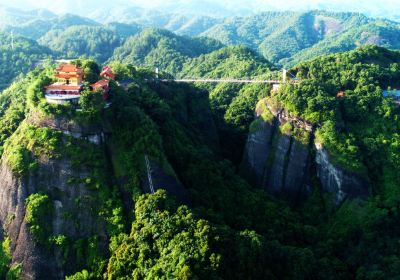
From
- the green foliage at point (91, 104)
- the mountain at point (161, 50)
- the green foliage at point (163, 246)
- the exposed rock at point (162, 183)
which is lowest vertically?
the green foliage at point (163, 246)

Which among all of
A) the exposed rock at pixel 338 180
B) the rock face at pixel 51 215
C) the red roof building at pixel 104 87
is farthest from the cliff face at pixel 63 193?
the exposed rock at pixel 338 180

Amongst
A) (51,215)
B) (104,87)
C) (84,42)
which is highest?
(104,87)

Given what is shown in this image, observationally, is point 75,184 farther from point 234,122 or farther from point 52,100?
point 234,122

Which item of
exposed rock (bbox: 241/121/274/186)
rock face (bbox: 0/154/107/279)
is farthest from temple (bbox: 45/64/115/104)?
exposed rock (bbox: 241/121/274/186)

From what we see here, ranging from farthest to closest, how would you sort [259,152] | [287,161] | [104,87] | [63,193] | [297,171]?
[259,152] → [287,161] → [297,171] → [104,87] → [63,193]

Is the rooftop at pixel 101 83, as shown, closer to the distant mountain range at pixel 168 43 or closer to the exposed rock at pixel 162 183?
the exposed rock at pixel 162 183

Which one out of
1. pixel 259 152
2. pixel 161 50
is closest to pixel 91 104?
pixel 259 152

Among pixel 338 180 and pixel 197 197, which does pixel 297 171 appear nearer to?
pixel 338 180

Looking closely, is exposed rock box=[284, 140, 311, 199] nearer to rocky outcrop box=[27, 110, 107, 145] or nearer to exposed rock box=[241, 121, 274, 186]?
exposed rock box=[241, 121, 274, 186]
